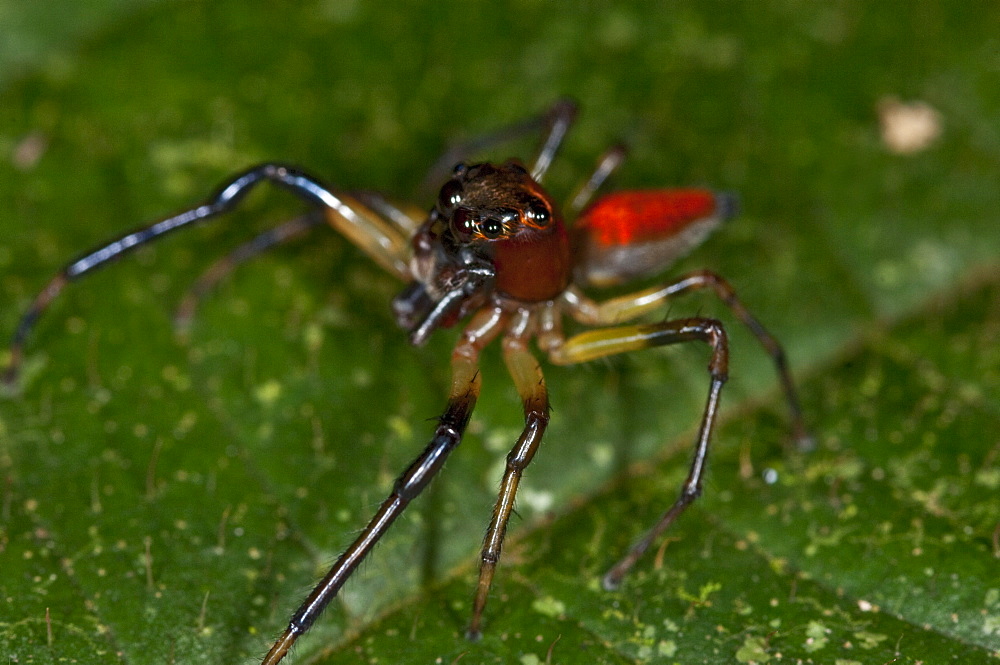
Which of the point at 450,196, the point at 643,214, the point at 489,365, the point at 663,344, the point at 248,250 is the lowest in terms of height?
the point at 663,344

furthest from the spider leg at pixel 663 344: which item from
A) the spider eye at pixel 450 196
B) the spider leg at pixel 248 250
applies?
the spider leg at pixel 248 250

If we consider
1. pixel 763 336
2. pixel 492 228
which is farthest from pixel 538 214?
pixel 763 336

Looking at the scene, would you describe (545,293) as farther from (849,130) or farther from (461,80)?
(849,130)

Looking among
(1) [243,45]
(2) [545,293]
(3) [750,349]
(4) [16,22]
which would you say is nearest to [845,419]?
(3) [750,349]

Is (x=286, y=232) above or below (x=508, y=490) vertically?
above

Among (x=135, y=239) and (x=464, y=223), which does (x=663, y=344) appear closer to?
(x=464, y=223)

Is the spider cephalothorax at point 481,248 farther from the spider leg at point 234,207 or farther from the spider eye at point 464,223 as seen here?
the spider leg at point 234,207
